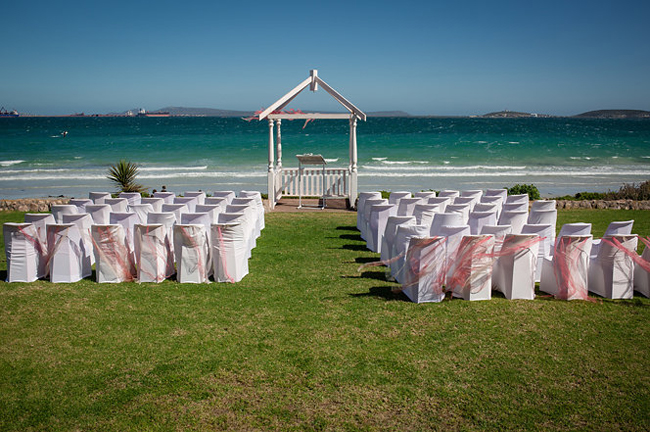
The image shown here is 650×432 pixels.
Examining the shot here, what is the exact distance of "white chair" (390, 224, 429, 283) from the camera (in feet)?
20.5

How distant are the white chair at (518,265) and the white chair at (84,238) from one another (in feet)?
17.5

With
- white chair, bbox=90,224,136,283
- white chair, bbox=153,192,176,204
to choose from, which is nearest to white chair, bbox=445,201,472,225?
white chair, bbox=90,224,136,283

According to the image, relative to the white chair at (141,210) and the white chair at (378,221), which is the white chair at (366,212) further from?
the white chair at (141,210)

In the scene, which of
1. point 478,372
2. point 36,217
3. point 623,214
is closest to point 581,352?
point 478,372

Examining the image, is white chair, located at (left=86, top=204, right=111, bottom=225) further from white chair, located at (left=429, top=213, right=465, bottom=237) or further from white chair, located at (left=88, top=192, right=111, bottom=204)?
white chair, located at (left=429, top=213, right=465, bottom=237)

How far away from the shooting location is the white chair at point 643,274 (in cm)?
605

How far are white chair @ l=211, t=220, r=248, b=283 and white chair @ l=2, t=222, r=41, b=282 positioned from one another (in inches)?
91.1

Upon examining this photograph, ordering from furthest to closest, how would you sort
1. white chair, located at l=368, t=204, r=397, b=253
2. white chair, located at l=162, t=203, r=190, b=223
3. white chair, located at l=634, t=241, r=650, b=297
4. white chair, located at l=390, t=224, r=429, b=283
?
1. white chair, located at l=162, t=203, r=190, b=223
2. white chair, located at l=368, t=204, r=397, b=253
3. white chair, located at l=390, t=224, r=429, b=283
4. white chair, located at l=634, t=241, r=650, b=297

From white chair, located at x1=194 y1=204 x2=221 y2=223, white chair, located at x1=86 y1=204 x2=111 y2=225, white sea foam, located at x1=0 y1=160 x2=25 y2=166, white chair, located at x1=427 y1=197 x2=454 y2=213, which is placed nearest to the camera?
white chair, located at x1=194 y1=204 x2=221 y2=223

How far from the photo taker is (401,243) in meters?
6.37

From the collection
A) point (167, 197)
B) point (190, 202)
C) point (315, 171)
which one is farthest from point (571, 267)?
point (315, 171)

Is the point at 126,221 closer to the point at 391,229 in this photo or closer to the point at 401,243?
the point at 391,229

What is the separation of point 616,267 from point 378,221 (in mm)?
3484

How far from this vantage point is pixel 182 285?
255 inches
